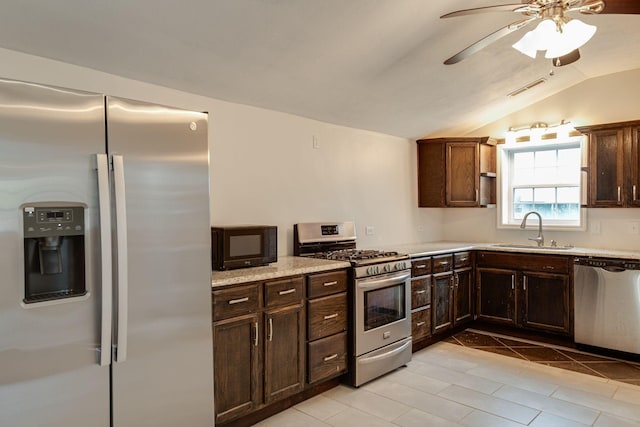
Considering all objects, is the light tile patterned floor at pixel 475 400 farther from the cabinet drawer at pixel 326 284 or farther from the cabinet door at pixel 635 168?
the cabinet door at pixel 635 168

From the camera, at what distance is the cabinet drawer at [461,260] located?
4.28 metres

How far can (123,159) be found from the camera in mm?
1853

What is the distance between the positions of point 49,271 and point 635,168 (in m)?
4.68

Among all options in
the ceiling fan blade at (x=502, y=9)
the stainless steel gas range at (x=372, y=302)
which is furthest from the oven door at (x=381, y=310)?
the ceiling fan blade at (x=502, y=9)

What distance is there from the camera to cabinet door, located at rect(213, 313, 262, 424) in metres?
2.31

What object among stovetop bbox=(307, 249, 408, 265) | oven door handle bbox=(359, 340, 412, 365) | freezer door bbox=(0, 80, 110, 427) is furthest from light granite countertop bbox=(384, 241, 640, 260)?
freezer door bbox=(0, 80, 110, 427)

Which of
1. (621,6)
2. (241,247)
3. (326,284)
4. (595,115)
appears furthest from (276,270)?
(595,115)

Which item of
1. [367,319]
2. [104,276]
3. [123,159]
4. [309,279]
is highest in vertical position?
[123,159]

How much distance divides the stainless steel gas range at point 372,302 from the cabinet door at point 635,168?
7.53 ft

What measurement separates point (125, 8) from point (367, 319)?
2.54 meters

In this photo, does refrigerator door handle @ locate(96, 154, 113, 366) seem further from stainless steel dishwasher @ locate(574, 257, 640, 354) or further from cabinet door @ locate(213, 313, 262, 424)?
stainless steel dishwasher @ locate(574, 257, 640, 354)

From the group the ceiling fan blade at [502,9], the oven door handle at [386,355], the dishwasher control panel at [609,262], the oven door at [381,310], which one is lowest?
the oven door handle at [386,355]

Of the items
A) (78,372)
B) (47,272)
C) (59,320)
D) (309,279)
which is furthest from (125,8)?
(309,279)

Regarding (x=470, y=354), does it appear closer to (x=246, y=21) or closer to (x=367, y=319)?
(x=367, y=319)
